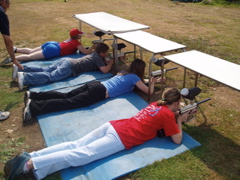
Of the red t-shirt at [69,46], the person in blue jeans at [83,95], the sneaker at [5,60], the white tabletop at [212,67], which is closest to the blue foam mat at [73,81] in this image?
the person in blue jeans at [83,95]

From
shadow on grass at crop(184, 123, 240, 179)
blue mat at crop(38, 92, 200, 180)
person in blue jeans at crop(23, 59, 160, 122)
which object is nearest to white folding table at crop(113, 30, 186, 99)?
person in blue jeans at crop(23, 59, 160, 122)

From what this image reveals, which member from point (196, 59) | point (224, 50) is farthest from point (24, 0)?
point (196, 59)

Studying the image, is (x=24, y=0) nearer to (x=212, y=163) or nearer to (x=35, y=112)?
(x=35, y=112)

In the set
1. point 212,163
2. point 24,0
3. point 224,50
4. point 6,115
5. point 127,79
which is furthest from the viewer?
point 24,0

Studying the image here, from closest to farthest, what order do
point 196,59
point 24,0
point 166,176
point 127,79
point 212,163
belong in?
point 166,176 → point 212,163 → point 196,59 → point 127,79 → point 24,0

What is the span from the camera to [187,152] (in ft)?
9.17

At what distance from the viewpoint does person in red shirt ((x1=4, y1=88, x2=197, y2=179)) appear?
2.40m

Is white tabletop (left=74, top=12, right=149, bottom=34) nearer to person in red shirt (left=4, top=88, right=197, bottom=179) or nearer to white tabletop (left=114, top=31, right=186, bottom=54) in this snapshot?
white tabletop (left=114, top=31, right=186, bottom=54)

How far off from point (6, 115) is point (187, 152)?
2641mm

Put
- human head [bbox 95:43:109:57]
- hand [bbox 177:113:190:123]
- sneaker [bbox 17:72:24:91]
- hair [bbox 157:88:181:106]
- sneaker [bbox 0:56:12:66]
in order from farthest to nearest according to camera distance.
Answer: sneaker [bbox 0:56:12:66]
human head [bbox 95:43:109:57]
sneaker [bbox 17:72:24:91]
hand [bbox 177:113:190:123]
hair [bbox 157:88:181:106]

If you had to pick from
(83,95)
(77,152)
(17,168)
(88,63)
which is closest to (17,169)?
(17,168)

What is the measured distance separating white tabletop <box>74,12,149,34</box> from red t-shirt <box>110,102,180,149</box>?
2.23 m

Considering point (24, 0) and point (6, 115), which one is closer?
point (6, 115)

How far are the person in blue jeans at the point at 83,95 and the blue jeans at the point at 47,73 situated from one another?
32.5 inches
